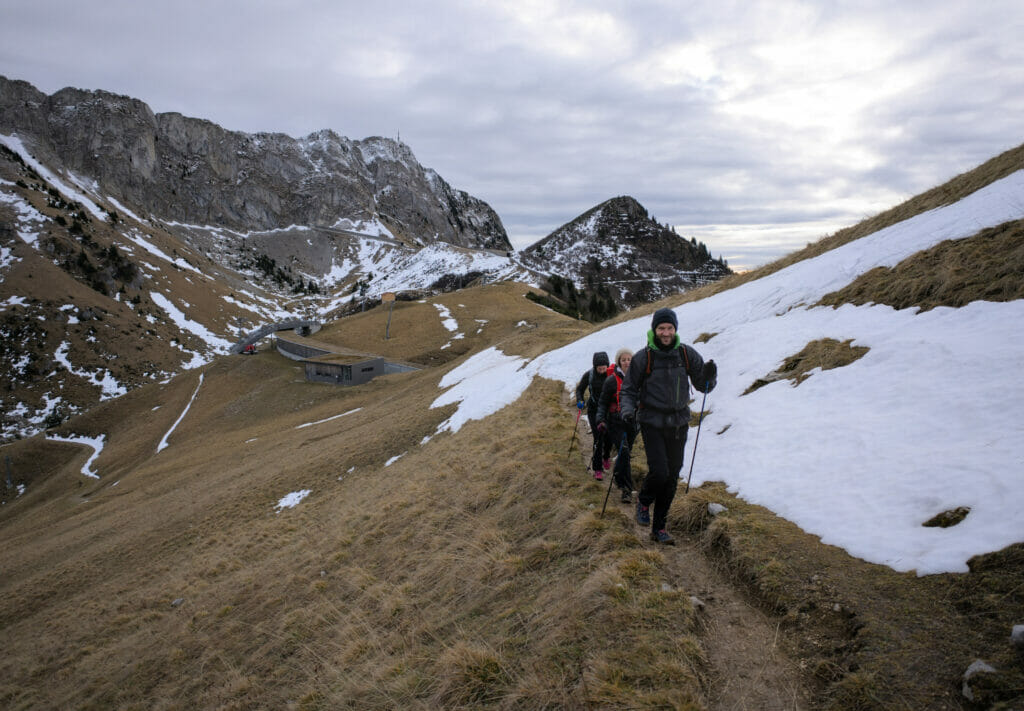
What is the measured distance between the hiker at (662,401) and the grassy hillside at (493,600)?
76 cm

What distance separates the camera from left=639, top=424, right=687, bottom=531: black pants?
20.5 ft

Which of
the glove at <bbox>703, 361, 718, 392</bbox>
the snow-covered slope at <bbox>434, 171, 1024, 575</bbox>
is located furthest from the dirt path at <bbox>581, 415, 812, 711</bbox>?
the glove at <bbox>703, 361, 718, 392</bbox>

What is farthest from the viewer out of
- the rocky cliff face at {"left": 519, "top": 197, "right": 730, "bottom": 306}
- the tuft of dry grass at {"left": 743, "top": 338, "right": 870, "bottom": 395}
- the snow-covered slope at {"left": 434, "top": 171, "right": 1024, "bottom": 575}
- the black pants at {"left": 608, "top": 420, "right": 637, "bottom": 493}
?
the rocky cliff face at {"left": 519, "top": 197, "right": 730, "bottom": 306}

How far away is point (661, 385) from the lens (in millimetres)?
6312

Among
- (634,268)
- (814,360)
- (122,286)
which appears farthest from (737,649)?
(634,268)

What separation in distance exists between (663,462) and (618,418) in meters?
2.20

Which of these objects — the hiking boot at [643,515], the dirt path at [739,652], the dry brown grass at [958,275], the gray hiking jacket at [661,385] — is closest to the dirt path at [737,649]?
the dirt path at [739,652]

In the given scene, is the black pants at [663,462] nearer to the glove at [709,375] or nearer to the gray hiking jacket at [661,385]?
the gray hiking jacket at [661,385]

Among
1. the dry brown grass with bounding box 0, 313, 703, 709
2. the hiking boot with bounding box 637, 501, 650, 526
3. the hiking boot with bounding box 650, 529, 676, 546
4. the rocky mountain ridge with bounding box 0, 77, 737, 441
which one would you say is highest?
the rocky mountain ridge with bounding box 0, 77, 737, 441

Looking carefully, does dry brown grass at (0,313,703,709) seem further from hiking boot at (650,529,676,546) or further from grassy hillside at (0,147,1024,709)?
hiking boot at (650,529,676,546)

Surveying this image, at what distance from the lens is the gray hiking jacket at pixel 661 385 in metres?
6.27

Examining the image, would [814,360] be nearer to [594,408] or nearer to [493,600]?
[594,408]

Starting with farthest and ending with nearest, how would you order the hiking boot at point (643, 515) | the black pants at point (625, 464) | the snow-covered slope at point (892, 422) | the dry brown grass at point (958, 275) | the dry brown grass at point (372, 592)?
1. the dry brown grass at point (958, 275)
2. the black pants at point (625, 464)
3. the hiking boot at point (643, 515)
4. the snow-covered slope at point (892, 422)
5. the dry brown grass at point (372, 592)

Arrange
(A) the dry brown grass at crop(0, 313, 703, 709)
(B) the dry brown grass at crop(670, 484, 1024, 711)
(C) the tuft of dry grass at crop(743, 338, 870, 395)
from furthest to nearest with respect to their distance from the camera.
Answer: (C) the tuft of dry grass at crop(743, 338, 870, 395)
(A) the dry brown grass at crop(0, 313, 703, 709)
(B) the dry brown grass at crop(670, 484, 1024, 711)
